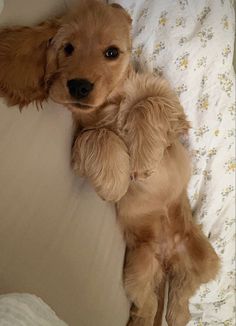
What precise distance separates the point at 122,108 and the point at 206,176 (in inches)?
20.3

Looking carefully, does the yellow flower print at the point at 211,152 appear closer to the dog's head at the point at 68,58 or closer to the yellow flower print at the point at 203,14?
the yellow flower print at the point at 203,14

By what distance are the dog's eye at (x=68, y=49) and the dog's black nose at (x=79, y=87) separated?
4.2 inches

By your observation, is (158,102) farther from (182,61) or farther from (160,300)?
(160,300)

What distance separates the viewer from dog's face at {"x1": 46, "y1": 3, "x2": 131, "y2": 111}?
102cm

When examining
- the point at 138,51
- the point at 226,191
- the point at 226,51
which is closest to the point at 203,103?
the point at 226,51

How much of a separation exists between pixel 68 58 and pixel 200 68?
1.72 ft

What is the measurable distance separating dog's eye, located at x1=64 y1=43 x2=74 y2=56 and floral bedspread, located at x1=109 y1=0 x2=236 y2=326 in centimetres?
38

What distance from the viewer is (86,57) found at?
1.04 metres

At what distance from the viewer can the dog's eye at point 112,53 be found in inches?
43.2

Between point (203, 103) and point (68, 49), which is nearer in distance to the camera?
point (68, 49)

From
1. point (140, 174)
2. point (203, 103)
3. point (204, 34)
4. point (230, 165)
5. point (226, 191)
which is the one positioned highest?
point (204, 34)

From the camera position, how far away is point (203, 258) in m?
1.40

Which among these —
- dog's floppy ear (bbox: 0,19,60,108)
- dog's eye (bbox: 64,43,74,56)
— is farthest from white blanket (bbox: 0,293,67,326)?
dog's eye (bbox: 64,43,74,56)

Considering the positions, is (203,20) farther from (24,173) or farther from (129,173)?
(24,173)
